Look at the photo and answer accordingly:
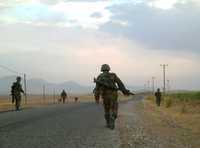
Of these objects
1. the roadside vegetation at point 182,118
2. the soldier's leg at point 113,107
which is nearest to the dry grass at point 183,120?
the roadside vegetation at point 182,118

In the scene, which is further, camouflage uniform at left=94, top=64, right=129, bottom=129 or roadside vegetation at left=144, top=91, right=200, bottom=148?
roadside vegetation at left=144, top=91, right=200, bottom=148

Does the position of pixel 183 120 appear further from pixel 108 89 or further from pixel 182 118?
pixel 108 89

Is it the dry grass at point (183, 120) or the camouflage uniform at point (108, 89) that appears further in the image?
the dry grass at point (183, 120)

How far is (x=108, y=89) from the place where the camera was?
19359mm

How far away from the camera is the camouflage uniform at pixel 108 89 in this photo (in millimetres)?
19141

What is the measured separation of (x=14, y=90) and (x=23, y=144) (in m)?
22.4

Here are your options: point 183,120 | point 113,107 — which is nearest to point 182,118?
point 183,120

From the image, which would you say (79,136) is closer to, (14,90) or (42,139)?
(42,139)

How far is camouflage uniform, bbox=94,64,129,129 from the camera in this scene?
62.8 ft

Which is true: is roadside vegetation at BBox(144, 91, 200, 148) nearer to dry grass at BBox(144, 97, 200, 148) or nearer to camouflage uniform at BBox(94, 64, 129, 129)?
dry grass at BBox(144, 97, 200, 148)

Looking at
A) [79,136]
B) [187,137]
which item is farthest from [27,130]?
[187,137]

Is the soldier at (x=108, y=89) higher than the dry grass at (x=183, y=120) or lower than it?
higher

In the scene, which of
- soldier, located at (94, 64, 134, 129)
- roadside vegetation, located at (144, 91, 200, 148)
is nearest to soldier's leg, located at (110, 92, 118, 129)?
soldier, located at (94, 64, 134, 129)

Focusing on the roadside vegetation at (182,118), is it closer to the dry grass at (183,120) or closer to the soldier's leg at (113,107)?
the dry grass at (183,120)
